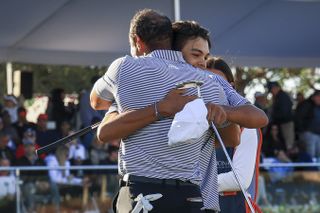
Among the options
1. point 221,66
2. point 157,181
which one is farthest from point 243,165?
point 157,181

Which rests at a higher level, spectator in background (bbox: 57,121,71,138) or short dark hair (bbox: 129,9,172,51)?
short dark hair (bbox: 129,9,172,51)

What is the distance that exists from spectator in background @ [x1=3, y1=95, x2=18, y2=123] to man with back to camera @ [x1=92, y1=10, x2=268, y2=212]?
10961mm

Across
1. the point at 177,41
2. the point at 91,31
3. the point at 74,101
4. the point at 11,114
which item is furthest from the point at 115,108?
the point at 74,101

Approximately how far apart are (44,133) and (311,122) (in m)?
5.17

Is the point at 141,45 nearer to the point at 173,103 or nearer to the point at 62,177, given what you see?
the point at 173,103

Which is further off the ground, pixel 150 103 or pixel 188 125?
pixel 150 103

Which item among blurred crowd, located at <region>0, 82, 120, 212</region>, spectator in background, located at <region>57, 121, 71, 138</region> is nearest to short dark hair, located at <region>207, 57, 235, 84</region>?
blurred crowd, located at <region>0, 82, 120, 212</region>

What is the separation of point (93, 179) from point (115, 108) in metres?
6.59

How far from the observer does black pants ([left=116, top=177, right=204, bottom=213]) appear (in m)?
4.21

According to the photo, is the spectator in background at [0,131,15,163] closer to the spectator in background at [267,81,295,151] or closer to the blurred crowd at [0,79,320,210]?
the blurred crowd at [0,79,320,210]

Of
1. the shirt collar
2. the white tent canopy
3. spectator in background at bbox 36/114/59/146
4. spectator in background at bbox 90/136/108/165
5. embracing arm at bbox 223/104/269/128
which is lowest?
spectator in background at bbox 90/136/108/165

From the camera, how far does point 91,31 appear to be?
14188 millimetres

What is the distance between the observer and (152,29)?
4.30 m

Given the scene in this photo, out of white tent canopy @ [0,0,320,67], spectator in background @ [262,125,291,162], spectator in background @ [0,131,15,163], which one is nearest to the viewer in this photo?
spectator in background @ [0,131,15,163]
